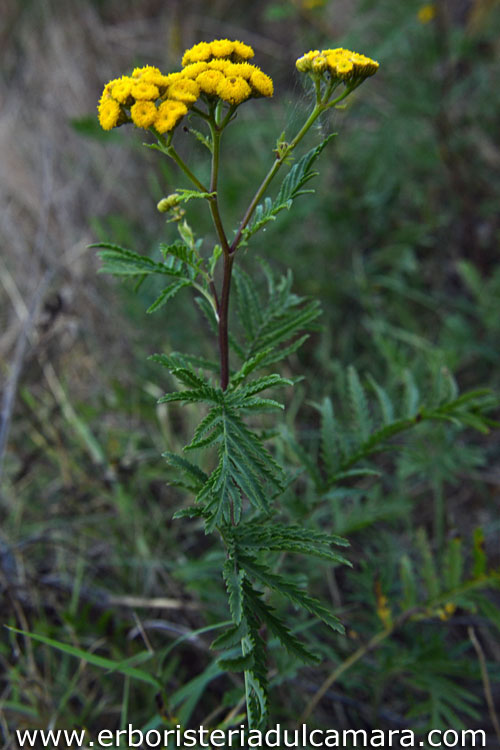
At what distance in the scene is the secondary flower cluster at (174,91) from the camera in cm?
98

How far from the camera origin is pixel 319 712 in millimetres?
1756

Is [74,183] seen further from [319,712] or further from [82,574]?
[319,712]

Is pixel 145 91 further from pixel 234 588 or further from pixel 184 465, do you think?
pixel 234 588

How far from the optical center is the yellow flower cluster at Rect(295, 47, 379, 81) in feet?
3.24

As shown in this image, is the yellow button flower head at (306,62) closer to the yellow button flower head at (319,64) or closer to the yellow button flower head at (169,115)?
the yellow button flower head at (319,64)

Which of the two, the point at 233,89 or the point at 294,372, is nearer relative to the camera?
the point at 233,89

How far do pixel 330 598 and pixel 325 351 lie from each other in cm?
106

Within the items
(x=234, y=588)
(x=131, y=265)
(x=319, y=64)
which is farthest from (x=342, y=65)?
(x=234, y=588)

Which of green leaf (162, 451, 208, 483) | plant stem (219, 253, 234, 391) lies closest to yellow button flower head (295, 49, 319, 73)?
plant stem (219, 253, 234, 391)

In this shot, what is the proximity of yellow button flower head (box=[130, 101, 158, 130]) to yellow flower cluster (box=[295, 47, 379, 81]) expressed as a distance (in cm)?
29

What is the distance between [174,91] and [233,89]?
102 mm

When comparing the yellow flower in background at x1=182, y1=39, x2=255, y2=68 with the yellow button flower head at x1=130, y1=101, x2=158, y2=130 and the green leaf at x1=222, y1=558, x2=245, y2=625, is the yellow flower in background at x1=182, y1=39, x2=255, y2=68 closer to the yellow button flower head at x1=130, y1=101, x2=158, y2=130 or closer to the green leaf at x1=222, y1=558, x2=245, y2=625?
the yellow button flower head at x1=130, y1=101, x2=158, y2=130

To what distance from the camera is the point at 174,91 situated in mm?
997

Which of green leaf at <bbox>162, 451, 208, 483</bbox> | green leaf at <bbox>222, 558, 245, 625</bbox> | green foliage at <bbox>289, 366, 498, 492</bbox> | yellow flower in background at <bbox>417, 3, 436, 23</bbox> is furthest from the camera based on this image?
yellow flower in background at <bbox>417, 3, 436, 23</bbox>
